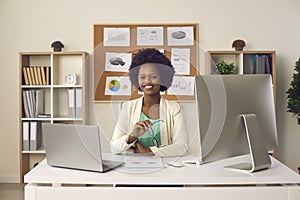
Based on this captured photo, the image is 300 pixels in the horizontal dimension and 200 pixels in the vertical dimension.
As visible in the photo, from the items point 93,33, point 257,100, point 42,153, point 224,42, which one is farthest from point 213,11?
point 257,100

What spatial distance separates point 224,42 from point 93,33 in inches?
56.8

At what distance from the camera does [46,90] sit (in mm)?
4652

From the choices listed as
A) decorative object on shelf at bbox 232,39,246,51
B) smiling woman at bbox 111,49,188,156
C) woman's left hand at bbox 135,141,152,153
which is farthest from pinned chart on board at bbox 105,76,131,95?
decorative object on shelf at bbox 232,39,246,51

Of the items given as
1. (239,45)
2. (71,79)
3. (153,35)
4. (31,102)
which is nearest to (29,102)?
(31,102)

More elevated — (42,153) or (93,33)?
(93,33)

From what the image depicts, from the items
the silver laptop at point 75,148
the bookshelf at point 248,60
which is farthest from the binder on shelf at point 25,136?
the silver laptop at point 75,148

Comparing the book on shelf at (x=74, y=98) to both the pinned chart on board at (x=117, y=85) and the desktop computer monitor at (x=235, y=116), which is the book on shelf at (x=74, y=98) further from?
the desktop computer monitor at (x=235, y=116)

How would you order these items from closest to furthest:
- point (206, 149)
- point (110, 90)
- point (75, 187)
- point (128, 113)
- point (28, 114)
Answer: point (75, 187) → point (206, 149) → point (128, 113) → point (110, 90) → point (28, 114)

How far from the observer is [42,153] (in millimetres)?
4602

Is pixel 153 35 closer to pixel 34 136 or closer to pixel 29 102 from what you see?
pixel 29 102

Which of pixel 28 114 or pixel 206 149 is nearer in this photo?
pixel 206 149

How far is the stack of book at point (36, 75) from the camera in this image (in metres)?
4.45

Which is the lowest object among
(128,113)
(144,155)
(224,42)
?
(144,155)

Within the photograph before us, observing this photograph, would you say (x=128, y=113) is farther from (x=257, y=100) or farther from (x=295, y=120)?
(x=295, y=120)
